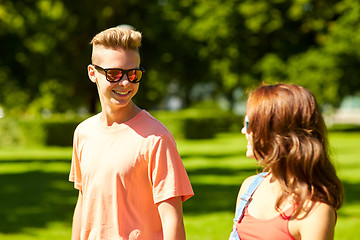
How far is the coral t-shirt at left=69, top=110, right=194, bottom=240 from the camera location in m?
2.76

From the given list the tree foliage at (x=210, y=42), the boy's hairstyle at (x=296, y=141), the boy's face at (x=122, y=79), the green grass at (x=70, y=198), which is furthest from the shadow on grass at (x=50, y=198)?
the tree foliage at (x=210, y=42)

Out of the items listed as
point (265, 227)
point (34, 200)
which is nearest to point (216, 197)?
point (34, 200)

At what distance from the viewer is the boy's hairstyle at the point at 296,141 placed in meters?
2.34

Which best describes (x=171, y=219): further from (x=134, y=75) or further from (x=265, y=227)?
(x=134, y=75)

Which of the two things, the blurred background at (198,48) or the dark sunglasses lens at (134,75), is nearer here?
the dark sunglasses lens at (134,75)

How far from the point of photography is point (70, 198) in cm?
1175

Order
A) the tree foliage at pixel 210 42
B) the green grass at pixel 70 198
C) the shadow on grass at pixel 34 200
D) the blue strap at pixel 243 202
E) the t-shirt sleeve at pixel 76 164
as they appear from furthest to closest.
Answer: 1. the tree foliage at pixel 210 42
2. the shadow on grass at pixel 34 200
3. the green grass at pixel 70 198
4. the t-shirt sleeve at pixel 76 164
5. the blue strap at pixel 243 202

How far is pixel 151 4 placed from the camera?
37125 millimetres

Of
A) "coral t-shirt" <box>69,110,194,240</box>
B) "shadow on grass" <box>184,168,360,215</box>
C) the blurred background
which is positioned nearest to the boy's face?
"coral t-shirt" <box>69,110,194,240</box>

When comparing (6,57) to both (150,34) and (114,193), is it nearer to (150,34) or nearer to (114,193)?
(150,34)

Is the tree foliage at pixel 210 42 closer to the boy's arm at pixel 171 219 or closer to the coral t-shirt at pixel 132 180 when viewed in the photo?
the coral t-shirt at pixel 132 180

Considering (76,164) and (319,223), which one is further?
(76,164)

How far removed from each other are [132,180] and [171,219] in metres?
0.28

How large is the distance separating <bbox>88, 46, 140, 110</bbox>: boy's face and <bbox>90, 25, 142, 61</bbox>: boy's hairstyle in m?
0.03
